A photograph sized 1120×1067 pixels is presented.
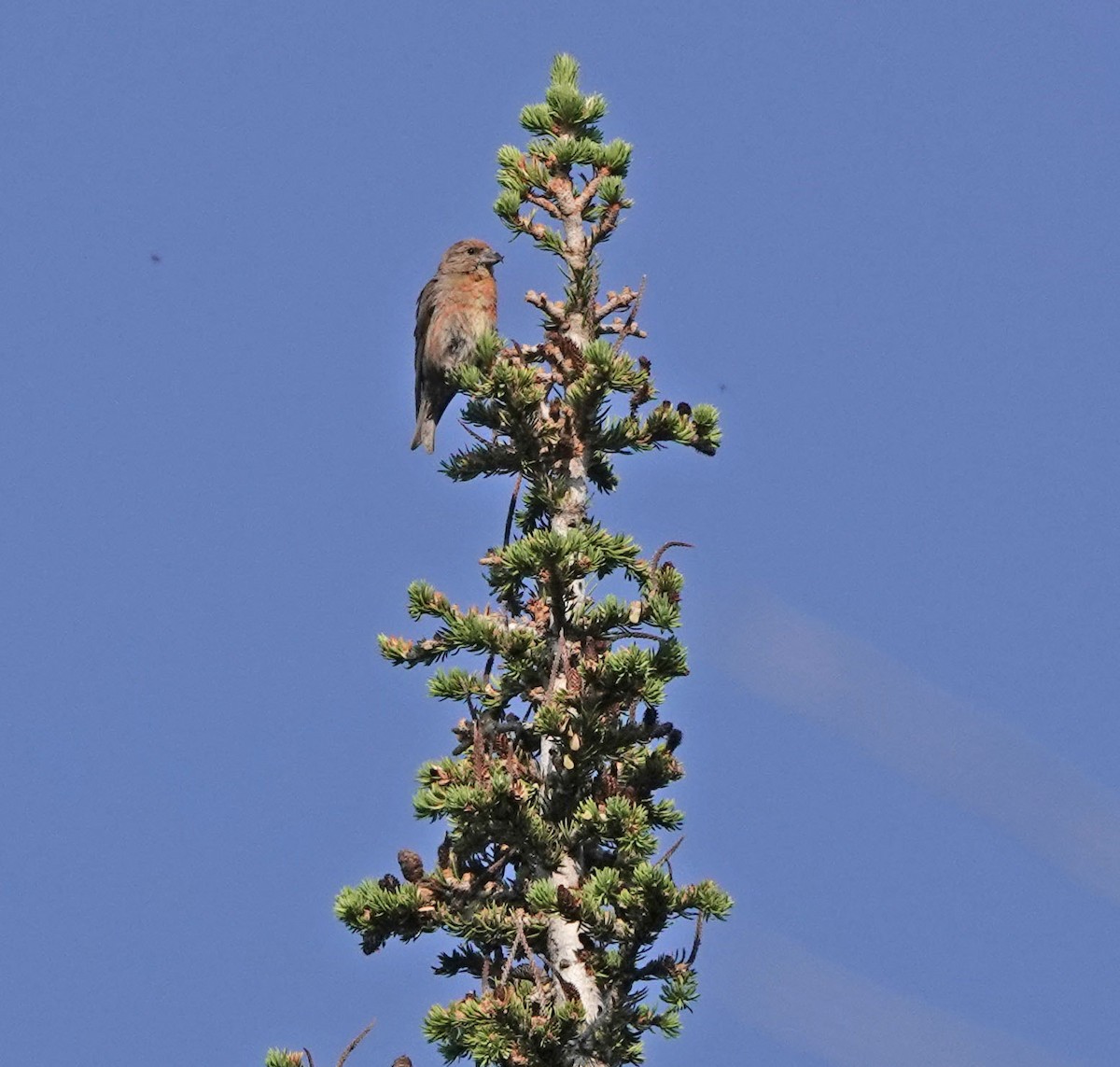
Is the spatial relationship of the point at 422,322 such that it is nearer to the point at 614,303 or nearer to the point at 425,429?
the point at 425,429

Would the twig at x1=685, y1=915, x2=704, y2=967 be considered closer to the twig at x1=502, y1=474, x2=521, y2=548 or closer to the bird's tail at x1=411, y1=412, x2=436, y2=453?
the twig at x1=502, y1=474, x2=521, y2=548

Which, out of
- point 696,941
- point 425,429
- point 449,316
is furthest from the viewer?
point 425,429

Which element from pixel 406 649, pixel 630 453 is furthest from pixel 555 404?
pixel 406 649

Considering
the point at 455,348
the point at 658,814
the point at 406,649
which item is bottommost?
the point at 658,814

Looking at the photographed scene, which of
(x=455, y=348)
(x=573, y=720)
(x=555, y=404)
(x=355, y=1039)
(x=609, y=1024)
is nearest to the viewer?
(x=355, y=1039)

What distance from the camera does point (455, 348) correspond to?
42.6ft

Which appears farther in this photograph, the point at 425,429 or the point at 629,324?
the point at 425,429

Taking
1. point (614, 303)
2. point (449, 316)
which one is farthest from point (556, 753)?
point (449, 316)

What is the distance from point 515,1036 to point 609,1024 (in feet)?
1.19

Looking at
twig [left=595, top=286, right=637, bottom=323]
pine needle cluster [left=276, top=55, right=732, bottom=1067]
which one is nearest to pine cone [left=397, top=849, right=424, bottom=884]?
pine needle cluster [left=276, top=55, right=732, bottom=1067]

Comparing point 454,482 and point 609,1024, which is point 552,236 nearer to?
point 454,482

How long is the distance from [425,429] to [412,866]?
5.87 m

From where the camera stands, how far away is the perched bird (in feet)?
42.7

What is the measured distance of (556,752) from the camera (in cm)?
841
